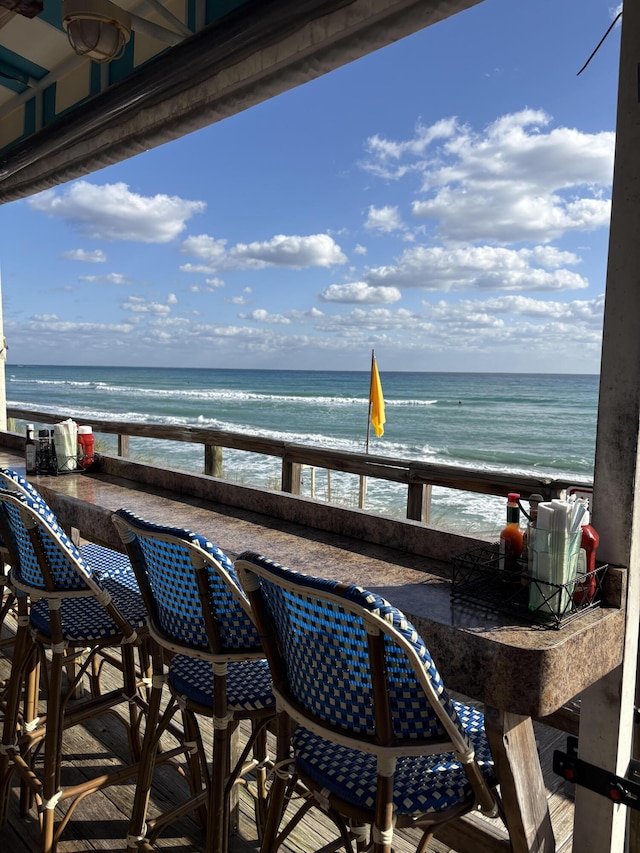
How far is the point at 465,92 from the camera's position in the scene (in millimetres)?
43906

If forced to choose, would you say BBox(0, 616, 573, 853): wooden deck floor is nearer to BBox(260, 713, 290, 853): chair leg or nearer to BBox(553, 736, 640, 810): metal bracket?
BBox(553, 736, 640, 810): metal bracket

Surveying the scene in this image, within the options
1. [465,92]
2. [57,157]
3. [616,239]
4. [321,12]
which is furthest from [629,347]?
[465,92]

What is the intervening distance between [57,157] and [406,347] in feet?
157

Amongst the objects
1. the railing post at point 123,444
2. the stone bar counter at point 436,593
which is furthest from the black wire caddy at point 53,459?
the railing post at point 123,444

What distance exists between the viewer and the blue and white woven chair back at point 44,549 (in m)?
1.72

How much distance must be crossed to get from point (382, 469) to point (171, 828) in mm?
1944

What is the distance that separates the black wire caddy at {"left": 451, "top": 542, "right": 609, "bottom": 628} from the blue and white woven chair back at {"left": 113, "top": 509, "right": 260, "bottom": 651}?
0.51 meters

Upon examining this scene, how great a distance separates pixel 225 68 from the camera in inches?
85.9

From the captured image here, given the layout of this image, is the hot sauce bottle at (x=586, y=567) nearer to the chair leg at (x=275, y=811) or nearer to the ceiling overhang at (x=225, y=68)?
the chair leg at (x=275, y=811)

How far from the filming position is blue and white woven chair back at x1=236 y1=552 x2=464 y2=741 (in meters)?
0.99

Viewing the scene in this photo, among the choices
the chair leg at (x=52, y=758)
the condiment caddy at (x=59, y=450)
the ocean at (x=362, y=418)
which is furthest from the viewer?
the ocean at (x=362, y=418)

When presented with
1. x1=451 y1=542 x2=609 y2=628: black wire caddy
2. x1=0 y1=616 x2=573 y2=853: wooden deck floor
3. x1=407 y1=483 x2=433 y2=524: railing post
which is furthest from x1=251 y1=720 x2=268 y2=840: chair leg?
x1=407 y1=483 x2=433 y2=524: railing post

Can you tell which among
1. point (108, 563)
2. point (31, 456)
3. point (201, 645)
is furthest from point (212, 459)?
point (201, 645)

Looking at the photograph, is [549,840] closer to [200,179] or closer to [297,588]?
[297,588]
